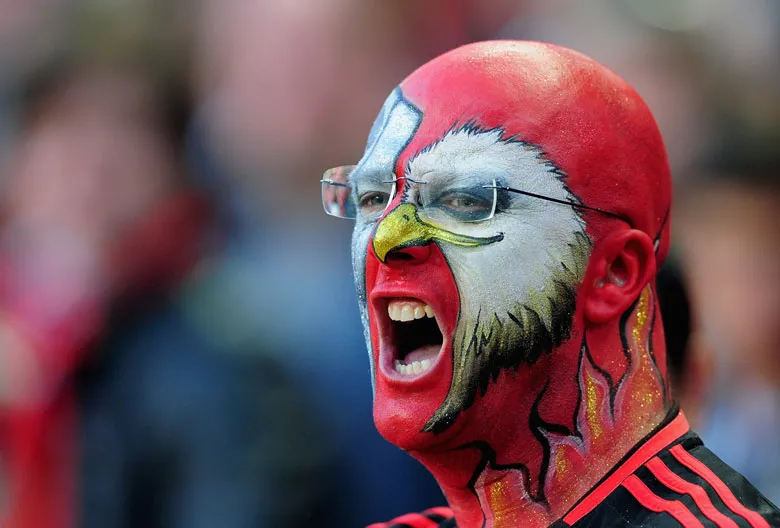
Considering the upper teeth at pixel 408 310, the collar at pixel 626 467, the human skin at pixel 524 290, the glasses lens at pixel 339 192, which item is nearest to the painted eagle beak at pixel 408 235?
the human skin at pixel 524 290

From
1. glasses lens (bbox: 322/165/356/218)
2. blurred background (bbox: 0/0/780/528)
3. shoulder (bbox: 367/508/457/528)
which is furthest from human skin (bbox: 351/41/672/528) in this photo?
blurred background (bbox: 0/0/780/528)

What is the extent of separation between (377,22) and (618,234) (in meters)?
2.19

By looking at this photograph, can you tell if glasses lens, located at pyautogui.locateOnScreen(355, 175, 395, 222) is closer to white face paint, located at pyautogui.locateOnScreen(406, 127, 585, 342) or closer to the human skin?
the human skin

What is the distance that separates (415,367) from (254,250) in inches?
75.7

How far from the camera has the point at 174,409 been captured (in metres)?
4.04

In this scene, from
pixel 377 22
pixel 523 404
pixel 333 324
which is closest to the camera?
pixel 523 404

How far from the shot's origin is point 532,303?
2.44 m

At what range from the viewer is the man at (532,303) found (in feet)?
8.00

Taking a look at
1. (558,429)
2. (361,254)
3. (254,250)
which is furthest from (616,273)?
(254,250)

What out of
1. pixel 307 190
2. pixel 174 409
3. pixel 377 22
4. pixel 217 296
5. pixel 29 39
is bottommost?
pixel 174 409

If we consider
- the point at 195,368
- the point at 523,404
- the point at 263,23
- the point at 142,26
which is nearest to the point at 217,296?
the point at 195,368

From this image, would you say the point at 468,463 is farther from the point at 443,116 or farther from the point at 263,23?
the point at 263,23

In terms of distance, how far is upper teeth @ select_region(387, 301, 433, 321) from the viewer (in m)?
2.49

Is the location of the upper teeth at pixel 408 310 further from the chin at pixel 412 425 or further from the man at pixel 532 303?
the chin at pixel 412 425
